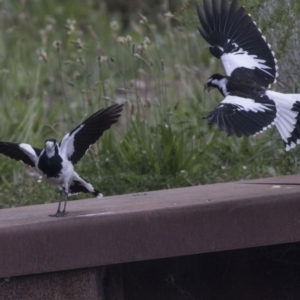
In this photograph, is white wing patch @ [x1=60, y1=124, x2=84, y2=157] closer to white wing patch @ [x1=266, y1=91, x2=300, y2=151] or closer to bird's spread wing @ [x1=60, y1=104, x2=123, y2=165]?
bird's spread wing @ [x1=60, y1=104, x2=123, y2=165]

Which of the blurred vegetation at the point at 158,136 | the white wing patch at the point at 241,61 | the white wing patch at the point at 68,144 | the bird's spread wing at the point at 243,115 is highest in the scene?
the bird's spread wing at the point at 243,115

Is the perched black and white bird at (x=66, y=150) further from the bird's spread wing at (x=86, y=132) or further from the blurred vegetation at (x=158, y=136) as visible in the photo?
the blurred vegetation at (x=158, y=136)

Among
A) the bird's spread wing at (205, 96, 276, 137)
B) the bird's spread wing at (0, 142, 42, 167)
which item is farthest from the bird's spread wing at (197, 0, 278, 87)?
the bird's spread wing at (0, 142, 42, 167)

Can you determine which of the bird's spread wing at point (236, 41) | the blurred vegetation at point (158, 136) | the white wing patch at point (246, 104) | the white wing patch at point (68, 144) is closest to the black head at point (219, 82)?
the bird's spread wing at point (236, 41)

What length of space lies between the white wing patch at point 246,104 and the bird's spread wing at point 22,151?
95 centimetres

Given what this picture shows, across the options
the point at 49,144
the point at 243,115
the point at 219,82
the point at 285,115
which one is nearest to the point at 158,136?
the point at 219,82

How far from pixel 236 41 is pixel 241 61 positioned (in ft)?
0.56

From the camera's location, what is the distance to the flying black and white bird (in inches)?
151

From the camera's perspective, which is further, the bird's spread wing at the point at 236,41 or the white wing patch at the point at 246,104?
the bird's spread wing at the point at 236,41

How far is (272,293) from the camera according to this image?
13.8ft

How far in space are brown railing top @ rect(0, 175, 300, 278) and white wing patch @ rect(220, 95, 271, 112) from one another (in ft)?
1.31

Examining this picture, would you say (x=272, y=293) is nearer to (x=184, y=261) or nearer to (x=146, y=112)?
(x=184, y=261)

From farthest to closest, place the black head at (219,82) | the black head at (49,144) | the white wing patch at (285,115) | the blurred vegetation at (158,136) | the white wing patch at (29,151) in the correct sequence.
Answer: the blurred vegetation at (158,136) < the black head at (219,82) < the white wing patch at (285,115) < the white wing patch at (29,151) < the black head at (49,144)

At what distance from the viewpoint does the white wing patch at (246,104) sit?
396cm
